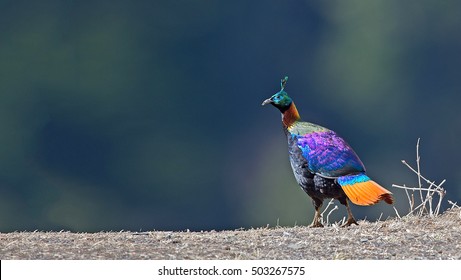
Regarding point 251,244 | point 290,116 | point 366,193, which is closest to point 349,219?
point 366,193

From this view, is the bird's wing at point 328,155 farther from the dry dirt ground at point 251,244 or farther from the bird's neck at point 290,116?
the dry dirt ground at point 251,244

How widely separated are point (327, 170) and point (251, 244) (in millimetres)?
1693

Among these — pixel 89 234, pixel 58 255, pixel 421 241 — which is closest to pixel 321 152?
pixel 421 241

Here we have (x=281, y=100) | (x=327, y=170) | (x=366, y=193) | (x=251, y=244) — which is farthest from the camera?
(x=281, y=100)

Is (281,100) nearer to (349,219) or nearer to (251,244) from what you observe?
(349,219)

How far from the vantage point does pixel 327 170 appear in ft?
28.2

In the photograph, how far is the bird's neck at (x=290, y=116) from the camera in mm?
9117

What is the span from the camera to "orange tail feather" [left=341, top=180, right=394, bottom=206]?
8445mm

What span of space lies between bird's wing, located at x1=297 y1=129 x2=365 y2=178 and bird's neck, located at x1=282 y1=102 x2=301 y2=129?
0.91 ft

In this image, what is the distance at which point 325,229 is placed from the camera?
827cm
